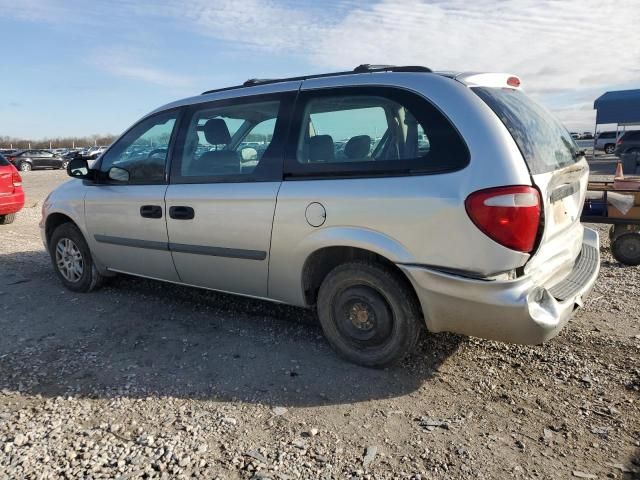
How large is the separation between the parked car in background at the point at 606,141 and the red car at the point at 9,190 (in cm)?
3381

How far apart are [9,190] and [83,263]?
5.47 meters

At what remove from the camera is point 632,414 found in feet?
9.11

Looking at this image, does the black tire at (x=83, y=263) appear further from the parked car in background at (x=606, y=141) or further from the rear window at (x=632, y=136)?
the parked car in background at (x=606, y=141)

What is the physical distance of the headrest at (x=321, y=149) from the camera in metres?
3.32

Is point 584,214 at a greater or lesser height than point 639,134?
lesser

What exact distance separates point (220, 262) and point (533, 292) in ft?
7.34

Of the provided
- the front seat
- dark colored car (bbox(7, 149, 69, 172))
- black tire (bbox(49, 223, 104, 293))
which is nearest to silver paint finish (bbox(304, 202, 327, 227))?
the front seat

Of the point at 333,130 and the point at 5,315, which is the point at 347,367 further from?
the point at 5,315

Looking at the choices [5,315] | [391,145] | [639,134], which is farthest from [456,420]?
[639,134]

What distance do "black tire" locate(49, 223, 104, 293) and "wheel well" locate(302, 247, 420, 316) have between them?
2.55 metres

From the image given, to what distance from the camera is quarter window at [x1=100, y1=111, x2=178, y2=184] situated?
165 inches

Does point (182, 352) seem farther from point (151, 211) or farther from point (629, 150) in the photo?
point (629, 150)

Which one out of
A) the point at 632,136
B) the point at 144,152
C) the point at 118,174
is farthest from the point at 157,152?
the point at 632,136

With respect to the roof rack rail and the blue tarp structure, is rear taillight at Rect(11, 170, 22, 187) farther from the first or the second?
the blue tarp structure
